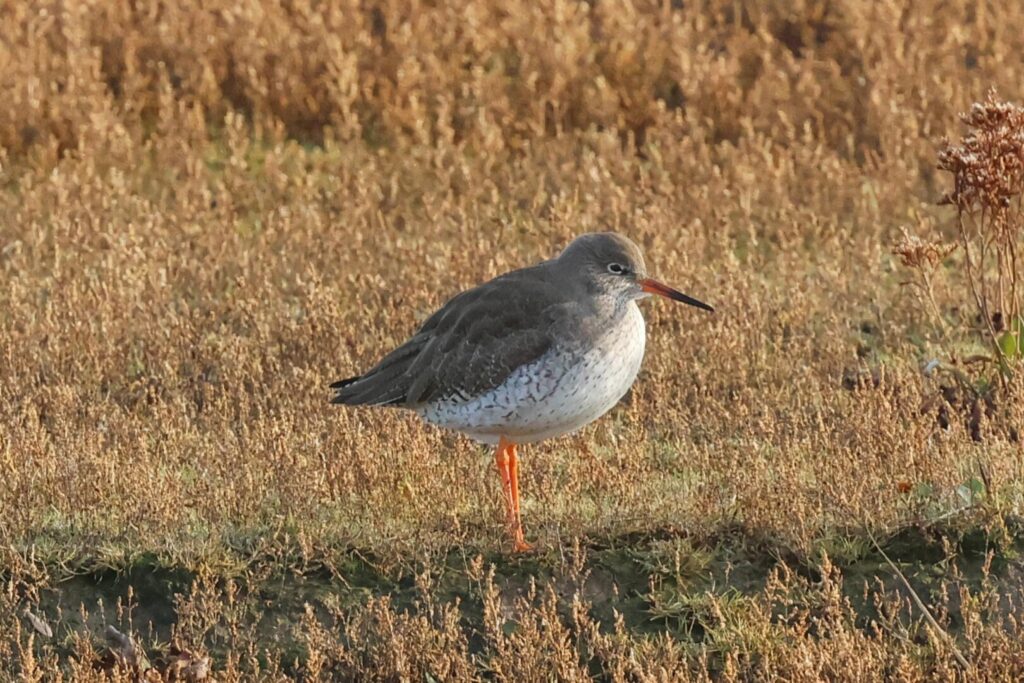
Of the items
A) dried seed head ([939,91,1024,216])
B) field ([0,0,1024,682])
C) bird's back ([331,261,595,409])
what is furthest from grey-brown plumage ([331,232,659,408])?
dried seed head ([939,91,1024,216])

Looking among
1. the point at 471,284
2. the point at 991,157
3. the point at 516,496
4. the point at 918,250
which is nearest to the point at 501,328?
the point at 516,496

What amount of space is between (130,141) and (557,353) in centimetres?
544

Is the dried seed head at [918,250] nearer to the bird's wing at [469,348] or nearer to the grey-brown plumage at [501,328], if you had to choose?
the grey-brown plumage at [501,328]

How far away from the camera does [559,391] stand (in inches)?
242

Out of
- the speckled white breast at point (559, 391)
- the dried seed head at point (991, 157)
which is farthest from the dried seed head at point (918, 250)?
the speckled white breast at point (559, 391)

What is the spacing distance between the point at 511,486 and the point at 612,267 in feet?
3.17

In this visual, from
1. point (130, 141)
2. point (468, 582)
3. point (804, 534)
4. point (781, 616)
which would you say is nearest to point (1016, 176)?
point (804, 534)

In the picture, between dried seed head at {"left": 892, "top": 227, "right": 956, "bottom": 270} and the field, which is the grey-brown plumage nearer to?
the field

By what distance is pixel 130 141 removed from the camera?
10703 millimetres

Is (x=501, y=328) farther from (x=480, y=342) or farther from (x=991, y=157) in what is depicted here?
(x=991, y=157)

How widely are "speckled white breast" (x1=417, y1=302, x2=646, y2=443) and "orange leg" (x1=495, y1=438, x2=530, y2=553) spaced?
9cm

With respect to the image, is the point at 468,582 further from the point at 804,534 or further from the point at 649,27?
the point at 649,27

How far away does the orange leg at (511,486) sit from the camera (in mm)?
6098

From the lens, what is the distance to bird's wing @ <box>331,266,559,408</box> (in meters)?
6.27
